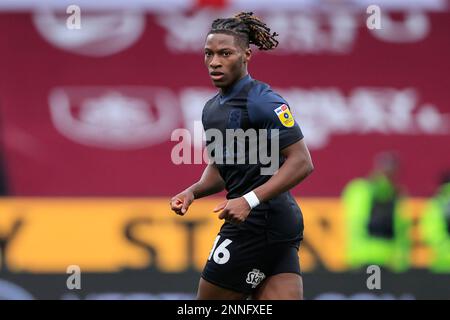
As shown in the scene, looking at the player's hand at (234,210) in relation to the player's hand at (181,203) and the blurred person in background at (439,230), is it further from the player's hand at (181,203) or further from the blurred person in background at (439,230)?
the blurred person in background at (439,230)

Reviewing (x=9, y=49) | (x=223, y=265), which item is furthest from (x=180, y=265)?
(x=223, y=265)

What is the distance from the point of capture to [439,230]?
42.1ft

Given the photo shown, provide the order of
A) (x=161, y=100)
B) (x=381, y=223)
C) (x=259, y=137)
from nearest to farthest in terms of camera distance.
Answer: (x=259, y=137) < (x=381, y=223) < (x=161, y=100)

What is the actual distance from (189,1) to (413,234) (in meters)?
3.69

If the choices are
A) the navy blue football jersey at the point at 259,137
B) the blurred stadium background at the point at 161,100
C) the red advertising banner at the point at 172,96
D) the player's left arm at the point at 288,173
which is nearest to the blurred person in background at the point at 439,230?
the blurred stadium background at the point at 161,100

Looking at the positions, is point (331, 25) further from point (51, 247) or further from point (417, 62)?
point (51, 247)

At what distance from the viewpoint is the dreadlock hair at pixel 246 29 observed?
6.22 metres

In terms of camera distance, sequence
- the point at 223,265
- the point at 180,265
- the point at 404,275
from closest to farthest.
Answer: the point at 223,265, the point at 404,275, the point at 180,265

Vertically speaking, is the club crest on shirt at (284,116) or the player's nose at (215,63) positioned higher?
the player's nose at (215,63)

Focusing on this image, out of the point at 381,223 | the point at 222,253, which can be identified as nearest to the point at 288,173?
the point at 222,253

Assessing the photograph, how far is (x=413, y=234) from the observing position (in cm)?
1305

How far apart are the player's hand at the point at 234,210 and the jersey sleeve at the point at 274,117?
1.38 ft

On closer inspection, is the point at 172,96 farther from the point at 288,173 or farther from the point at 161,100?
the point at 288,173

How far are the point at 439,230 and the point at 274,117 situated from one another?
719cm
